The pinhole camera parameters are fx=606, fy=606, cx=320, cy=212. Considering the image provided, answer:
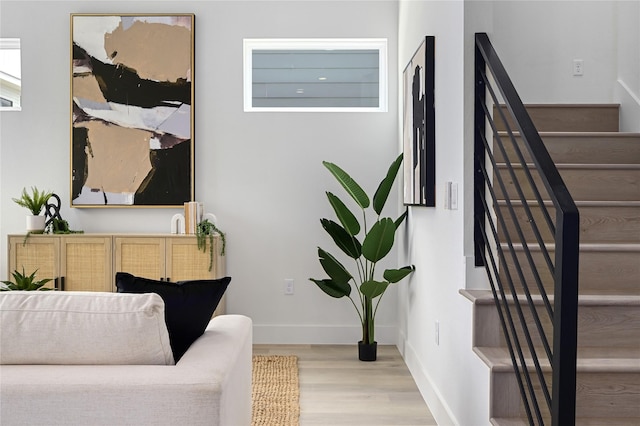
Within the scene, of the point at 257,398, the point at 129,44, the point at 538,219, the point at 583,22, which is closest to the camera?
the point at 538,219

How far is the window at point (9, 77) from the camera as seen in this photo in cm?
500

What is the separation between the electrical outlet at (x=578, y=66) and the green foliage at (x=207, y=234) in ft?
8.91

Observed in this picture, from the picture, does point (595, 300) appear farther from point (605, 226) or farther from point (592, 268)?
point (605, 226)

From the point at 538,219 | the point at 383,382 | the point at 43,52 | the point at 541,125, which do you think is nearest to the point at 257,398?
the point at 383,382

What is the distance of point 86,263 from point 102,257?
0.13 m

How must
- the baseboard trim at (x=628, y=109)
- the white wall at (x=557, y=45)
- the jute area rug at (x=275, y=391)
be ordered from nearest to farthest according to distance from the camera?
1. the jute area rug at (x=275, y=391)
2. the baseboard trim at (x=628, y=109)
3. the white wall at (x=557, y=45)

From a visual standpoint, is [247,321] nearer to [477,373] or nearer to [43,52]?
[477,373]

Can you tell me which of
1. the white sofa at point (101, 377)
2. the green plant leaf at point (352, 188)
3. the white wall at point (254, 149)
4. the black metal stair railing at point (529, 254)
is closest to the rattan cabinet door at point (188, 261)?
the white wall at point (254, 149)

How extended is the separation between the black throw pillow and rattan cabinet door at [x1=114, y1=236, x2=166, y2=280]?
8.46 feet

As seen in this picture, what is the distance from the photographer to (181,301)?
1.94 metres

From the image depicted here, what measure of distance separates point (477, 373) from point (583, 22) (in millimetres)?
2650

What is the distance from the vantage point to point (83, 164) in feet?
15.9

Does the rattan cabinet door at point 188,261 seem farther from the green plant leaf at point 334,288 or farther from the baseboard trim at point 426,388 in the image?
the baseboard trim at point 426,388

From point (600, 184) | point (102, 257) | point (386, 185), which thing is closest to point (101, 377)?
point (600, 184)
